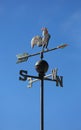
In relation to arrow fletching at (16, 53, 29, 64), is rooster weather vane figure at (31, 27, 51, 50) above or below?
above

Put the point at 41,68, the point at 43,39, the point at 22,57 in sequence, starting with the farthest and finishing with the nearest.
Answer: the point at 22,57, the point at 43,39, the point at 41,68

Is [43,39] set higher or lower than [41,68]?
higher

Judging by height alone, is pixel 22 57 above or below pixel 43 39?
below

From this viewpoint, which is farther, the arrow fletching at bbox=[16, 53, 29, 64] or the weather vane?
the arrow fletching at bbox=[16, 53, 29, 64]

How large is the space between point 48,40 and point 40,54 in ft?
1.77

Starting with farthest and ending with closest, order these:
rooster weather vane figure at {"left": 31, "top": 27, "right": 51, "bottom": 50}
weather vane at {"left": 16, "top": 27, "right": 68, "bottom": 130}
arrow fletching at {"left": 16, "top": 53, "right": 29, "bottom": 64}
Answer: arrow fletching at {"left": 16, "top": 53, "right": 29, "bottom": 64} < rooster weather vane figure at {"left": 31, "top": 27, "right": 51, "bottom": 50} < weather vane at {"left": 16, "top": 27, "right": 68, "bottom": 130}

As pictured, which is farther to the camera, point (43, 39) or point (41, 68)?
point (43, 39)

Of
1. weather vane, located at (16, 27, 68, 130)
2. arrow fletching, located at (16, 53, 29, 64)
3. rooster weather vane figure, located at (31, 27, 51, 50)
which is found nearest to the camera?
weather vane, located at (16, 27, 68, 130)

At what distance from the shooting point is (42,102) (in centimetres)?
651

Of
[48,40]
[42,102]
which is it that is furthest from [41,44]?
[42,102]

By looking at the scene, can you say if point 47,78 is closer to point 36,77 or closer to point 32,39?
point 36,77


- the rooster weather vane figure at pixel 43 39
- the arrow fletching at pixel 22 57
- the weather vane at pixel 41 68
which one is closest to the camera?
the weather vane at pixel 41 68

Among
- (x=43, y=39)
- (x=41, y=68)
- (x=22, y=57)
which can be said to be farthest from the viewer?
(x=22, y=57)

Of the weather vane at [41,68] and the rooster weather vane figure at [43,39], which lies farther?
the rooster weather vane figure at [43,39]
